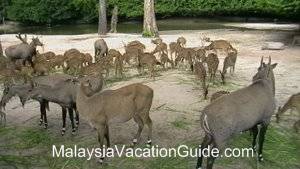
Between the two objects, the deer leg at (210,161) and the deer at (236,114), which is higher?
the deer at (236,114)

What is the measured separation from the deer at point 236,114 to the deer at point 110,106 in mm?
1349

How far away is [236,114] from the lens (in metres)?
6.93

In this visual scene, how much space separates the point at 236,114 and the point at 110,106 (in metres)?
1.97

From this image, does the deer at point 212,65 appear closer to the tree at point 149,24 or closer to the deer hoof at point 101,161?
the deer hoof at point 101,161

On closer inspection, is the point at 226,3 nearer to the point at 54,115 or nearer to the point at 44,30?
the point at 44,30

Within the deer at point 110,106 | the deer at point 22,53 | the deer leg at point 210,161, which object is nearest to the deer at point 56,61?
the deer at point 22,53

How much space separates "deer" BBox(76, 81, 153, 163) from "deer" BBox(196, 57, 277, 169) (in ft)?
4.43

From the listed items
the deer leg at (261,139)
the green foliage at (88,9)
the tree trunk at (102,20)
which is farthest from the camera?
the green foliage at (88,9)


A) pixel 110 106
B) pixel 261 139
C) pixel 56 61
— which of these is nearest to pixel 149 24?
pixel 56 61

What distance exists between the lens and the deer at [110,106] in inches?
298

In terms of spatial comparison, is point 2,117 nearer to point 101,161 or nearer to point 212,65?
point 101,161

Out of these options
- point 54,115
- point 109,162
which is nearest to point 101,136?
point 109,162

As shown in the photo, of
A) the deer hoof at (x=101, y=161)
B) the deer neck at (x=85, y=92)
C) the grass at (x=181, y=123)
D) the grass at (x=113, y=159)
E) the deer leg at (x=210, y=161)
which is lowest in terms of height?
the grass at (x=113, y=159)

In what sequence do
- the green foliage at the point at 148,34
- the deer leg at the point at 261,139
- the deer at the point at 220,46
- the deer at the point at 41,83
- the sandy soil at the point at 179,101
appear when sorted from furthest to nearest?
the green foliage at the point at 148,34 < the deer at the point at 220,46 < the deer at the point at 41,83 < the sandy soil at the point at 179,101 < the deer leg at the point at 261,139
